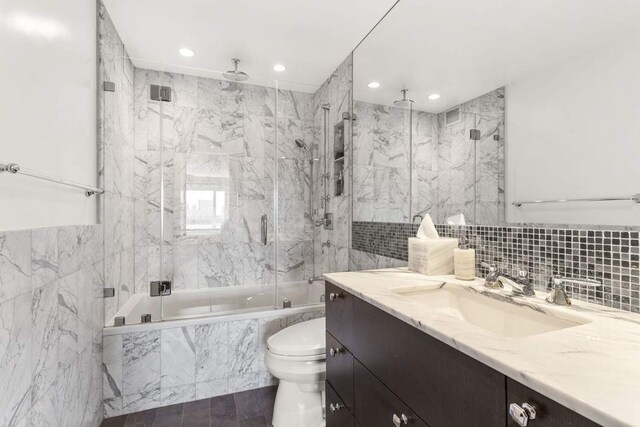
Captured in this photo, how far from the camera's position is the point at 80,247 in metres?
1.59

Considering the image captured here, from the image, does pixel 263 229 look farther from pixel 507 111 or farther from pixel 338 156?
pixel 507 111

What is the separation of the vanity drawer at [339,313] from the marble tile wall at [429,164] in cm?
69

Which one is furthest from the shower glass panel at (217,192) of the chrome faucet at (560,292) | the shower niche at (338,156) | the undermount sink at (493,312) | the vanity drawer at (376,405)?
the chrome faucet at (560,292)

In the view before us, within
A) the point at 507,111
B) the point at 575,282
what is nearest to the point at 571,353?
the point at 575,282

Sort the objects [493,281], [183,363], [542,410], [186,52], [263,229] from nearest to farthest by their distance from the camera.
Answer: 1. [542,410]
2. [493,281]
3. [183,363]
4. [186,52]
5. [263,229]

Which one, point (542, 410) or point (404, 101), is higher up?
point (404, 101)

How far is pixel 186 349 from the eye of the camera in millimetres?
2041

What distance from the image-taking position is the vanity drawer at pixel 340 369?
1237 mm

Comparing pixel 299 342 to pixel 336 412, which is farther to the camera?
pixel 299 342

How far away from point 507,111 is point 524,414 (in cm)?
112

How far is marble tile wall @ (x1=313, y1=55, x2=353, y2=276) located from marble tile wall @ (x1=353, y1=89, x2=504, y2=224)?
5.7 inches

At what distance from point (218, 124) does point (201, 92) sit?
29 centimetres

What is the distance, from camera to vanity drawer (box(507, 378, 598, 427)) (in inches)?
19.1

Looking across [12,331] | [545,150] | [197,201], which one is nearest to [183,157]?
[197,201]
